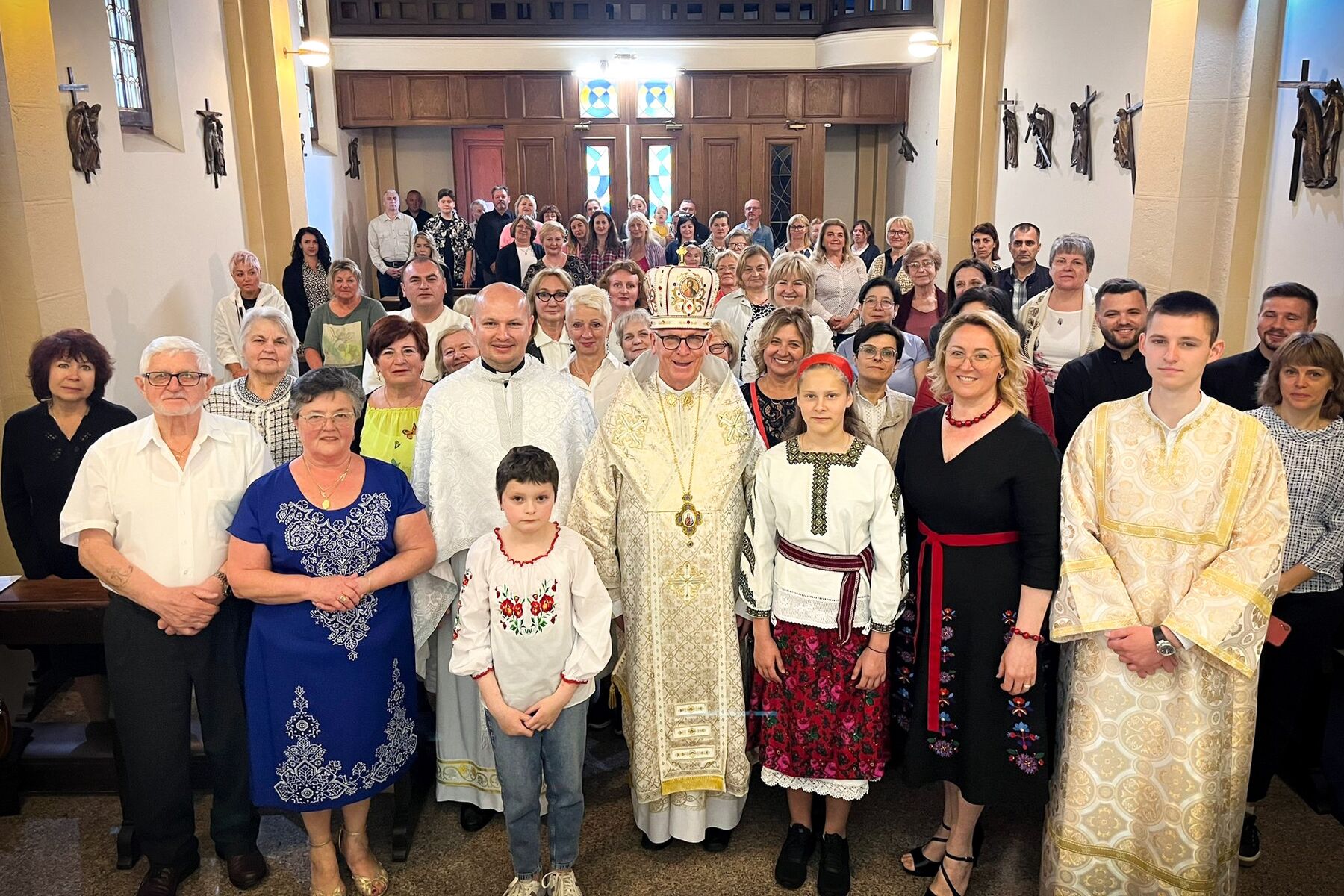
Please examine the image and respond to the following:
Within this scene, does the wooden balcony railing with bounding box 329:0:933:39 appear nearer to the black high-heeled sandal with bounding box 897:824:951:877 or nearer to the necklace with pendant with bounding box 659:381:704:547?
the necklace with pendant with bounding box 659:381:704:547

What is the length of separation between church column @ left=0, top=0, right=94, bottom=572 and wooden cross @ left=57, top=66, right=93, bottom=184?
0.29 meters

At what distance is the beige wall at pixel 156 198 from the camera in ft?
23.2

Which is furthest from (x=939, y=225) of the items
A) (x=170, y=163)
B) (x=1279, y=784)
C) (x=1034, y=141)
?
(x=1279, y=784)

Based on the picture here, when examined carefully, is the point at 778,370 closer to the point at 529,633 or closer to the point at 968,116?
the point at 529,633

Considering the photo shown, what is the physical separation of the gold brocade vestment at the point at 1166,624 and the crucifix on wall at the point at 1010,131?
308 inches

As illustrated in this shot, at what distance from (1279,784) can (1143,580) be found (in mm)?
1696

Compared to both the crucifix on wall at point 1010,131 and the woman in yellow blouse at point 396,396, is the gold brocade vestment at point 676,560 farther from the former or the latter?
the crucifix on wall at point 1010,131

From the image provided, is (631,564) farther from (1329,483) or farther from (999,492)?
(1329,483)

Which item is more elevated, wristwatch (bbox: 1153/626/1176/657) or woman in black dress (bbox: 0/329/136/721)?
woman in black dress (bbox: 0/329/136/721)

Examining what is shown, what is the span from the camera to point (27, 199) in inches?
209

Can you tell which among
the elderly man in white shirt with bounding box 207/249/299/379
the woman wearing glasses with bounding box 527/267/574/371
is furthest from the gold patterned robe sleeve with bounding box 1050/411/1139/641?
the elderly man in white shirt with bounding box 207/249/299/379

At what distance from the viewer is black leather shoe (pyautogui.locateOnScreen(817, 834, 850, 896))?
349 centimetres

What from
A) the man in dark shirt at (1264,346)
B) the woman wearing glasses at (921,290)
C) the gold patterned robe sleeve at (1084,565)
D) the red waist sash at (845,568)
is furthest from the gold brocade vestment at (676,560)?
the woman wearing glasses at (921,290)

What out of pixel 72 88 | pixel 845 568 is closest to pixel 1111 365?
pixel 845 568
